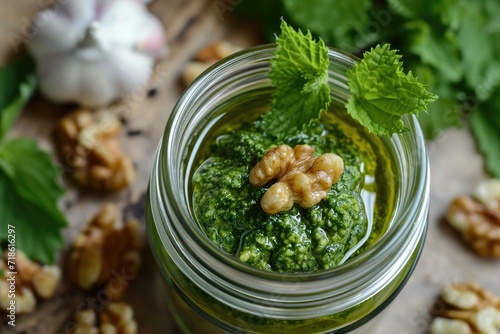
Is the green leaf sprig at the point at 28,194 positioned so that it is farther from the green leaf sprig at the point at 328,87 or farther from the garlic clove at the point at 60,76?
the green leaf sprig at the point at 328,87

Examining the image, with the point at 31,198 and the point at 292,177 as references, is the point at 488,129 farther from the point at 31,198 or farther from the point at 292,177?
the point at 31,198

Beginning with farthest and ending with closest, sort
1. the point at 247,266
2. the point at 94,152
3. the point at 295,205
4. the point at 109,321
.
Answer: the point at 94,152, the point at 109,321, the point at 295,205, the point at 247,266

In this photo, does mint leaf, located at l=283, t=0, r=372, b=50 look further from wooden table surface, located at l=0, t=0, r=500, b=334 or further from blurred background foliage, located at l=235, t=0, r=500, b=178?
wooden table surface, located at l=0, t=0, r=500, b=334

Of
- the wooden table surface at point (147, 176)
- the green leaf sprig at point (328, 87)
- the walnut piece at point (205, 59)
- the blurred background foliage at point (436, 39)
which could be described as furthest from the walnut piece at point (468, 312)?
the walnut piece at point (205, 59)

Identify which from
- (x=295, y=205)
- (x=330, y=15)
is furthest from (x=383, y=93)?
(x=330, y=15)

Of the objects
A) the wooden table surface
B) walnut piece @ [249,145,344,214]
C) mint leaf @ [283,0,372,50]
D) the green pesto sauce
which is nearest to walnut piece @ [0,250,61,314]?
the wooden table surface

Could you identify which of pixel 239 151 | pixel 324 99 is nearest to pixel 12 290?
pixel 239 151

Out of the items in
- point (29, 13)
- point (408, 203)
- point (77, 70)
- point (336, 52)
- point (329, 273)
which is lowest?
point (329, 273)

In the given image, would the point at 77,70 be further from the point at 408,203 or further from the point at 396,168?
the point at 408,203
